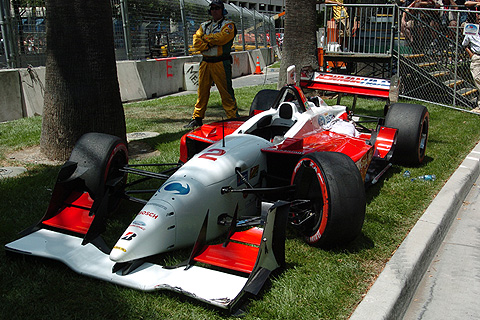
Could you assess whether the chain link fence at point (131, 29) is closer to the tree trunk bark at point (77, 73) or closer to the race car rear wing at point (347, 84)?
the tree trunk bark at point (77, 73)

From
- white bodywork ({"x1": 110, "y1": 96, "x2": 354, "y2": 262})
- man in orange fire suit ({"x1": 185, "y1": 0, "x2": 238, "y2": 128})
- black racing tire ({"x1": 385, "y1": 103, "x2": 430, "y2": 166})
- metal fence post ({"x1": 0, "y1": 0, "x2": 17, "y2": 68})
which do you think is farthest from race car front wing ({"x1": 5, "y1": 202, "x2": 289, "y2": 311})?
metal fence post ({"x1": 0, "y1": 0, "x2": 17, "y2": 68})

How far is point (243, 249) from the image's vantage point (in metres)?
3.46

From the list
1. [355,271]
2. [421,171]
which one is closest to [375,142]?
[421,171]

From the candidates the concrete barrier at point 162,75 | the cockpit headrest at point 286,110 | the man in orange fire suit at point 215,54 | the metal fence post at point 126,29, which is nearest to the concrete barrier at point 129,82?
the concrete barrier at point 162,75

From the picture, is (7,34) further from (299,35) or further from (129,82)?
(299,35)

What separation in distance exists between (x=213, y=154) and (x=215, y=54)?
448 centimetres

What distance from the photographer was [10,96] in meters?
9.62

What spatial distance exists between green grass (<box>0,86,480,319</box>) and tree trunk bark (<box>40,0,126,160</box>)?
62cm

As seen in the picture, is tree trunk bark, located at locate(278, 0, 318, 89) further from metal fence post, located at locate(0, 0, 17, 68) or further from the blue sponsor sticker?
the blue sponsor sticker

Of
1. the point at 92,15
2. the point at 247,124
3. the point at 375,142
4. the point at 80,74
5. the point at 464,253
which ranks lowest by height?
the point at 464,253

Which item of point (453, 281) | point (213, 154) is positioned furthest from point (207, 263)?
point (453, 281)

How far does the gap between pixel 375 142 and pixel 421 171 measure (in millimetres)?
1019

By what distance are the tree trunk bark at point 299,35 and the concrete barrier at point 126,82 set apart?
4.14 m

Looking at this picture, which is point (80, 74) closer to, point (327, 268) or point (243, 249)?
point (243, 249)
